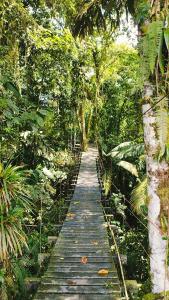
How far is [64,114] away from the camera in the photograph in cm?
1092

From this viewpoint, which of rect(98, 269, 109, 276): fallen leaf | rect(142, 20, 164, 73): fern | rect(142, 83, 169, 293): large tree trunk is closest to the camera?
rect(142, 20, 164, 73): fern

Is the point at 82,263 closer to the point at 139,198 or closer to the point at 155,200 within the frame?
the point at 155,200

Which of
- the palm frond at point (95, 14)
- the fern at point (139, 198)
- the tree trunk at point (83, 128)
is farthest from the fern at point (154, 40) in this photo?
the tree trunk at point (83, 128)

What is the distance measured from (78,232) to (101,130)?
10007 mm

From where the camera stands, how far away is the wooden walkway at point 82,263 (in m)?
4.02

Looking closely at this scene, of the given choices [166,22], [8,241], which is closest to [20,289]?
[8,241]

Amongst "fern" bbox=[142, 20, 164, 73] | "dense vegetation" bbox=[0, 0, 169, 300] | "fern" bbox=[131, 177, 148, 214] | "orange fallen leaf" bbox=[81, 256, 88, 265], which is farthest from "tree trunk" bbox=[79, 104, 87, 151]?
"fern" bbox=[142, 20, 164, 73]

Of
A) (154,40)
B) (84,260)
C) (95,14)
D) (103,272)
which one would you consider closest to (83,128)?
(95,14)

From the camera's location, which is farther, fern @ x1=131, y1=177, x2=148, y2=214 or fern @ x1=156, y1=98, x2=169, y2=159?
fern @ x1=131, y1=177, x2=148, y2=214

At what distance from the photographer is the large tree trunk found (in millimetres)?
2602

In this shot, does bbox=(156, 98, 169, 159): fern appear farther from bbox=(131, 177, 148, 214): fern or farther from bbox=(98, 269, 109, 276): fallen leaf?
bbox=(131, 177, 148, 214): fern

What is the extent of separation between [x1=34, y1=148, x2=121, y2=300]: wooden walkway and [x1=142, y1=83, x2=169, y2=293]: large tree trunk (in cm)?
144

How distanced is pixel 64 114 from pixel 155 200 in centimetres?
846

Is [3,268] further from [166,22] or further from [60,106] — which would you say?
[60,106]
